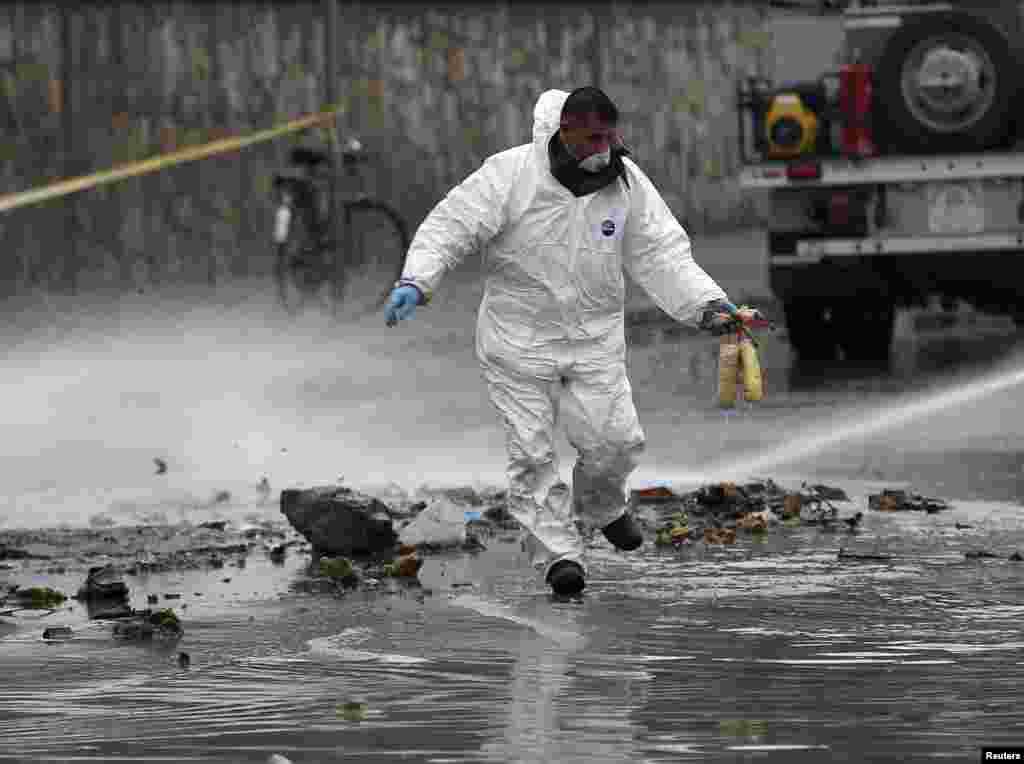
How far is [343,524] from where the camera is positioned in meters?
8.95

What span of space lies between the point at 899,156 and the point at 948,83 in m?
0.44

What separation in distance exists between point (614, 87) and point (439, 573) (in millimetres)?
15457

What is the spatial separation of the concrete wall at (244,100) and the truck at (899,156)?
3.45m

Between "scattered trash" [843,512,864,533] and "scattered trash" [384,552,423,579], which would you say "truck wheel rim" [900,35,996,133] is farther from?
"scattered trash" [384,552,423,579]

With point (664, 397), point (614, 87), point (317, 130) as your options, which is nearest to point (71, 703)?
point (664, 397)

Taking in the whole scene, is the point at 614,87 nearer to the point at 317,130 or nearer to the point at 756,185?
the point at 317,130

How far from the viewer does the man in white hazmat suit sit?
812cm

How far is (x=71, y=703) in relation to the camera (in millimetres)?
6434

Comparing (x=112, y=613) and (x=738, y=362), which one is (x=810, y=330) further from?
(x=112, y=613)

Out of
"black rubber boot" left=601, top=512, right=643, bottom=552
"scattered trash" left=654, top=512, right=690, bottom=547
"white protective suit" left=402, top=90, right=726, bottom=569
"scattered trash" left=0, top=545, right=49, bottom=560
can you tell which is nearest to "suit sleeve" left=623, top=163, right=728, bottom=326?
"white protective suit" left=402, top=90, right=726, bottom=569

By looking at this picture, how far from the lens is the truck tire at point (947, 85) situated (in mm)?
13742

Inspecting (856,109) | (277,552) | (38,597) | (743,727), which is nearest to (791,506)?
(277,552)

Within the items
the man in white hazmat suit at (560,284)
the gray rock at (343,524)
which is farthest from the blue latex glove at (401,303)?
the gray rock at (343,524)

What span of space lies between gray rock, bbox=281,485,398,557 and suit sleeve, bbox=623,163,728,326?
125cm
